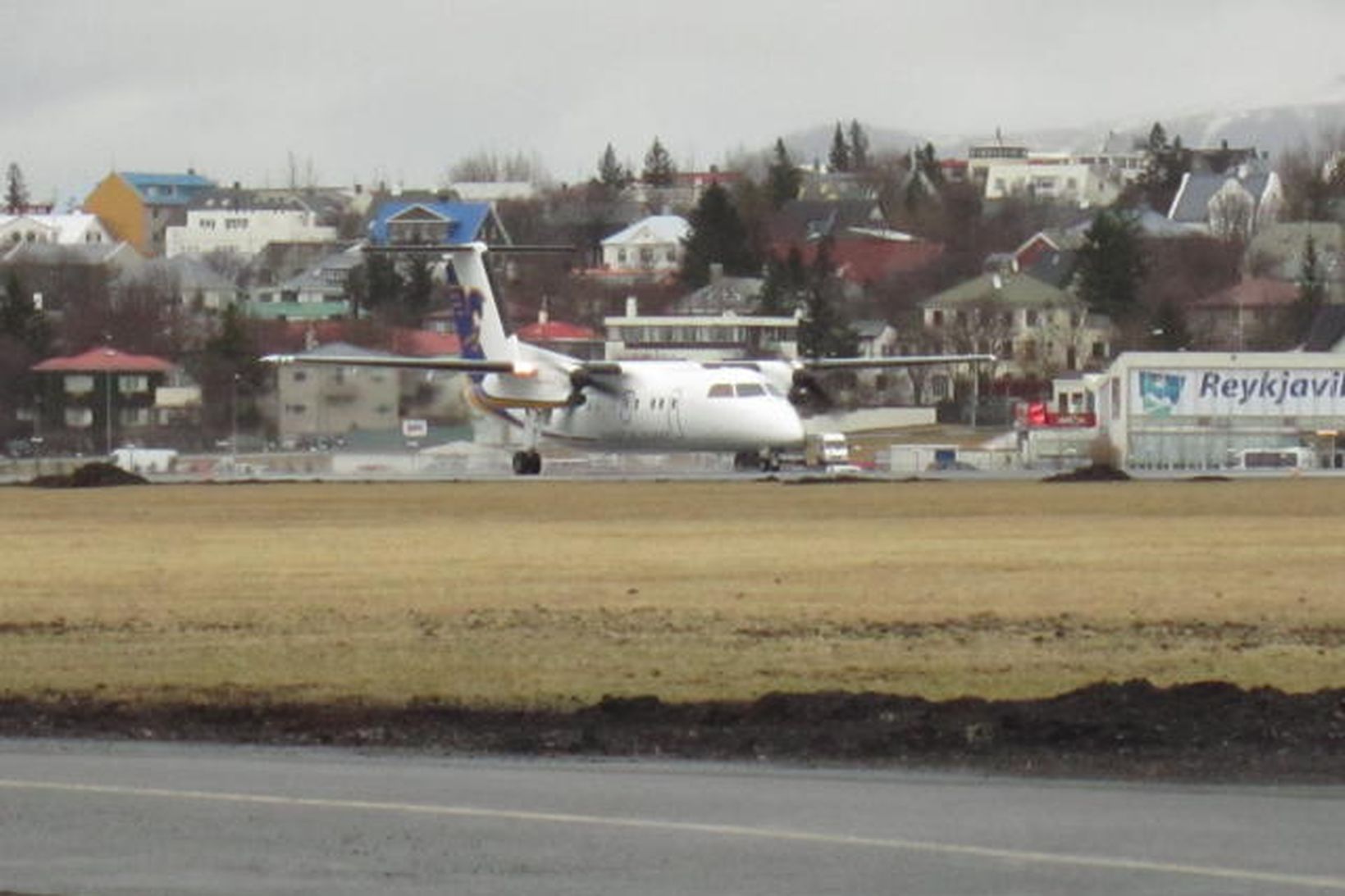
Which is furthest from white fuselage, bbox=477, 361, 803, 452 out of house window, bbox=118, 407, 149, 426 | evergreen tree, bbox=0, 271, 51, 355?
evergreen tree, bbox=0, 271, 51, 355

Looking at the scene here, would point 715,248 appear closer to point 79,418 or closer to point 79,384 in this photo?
point 79,384

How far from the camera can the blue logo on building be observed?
96969 mm

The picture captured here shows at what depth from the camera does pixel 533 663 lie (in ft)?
88.7

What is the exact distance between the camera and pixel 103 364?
13200cm

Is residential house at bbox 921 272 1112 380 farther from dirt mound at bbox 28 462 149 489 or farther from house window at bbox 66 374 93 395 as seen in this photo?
dirt mound at bbox 28 462 149 489

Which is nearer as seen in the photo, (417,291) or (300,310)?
(417,291)

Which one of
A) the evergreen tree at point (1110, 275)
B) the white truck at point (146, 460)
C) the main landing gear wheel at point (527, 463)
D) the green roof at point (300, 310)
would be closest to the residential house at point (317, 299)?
the green roof at point (300, 310)

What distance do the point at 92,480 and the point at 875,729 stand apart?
197 feet

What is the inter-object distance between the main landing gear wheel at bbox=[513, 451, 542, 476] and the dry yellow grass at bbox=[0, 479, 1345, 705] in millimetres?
25096

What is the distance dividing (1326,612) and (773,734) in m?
12.6

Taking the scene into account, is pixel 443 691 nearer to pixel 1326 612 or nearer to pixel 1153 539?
pixel 1326 612

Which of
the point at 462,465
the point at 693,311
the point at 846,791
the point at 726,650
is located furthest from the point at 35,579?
the point at 693,311

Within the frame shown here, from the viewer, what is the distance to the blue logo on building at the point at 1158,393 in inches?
3818

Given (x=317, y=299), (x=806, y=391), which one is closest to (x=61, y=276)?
(x=317, y=299)
